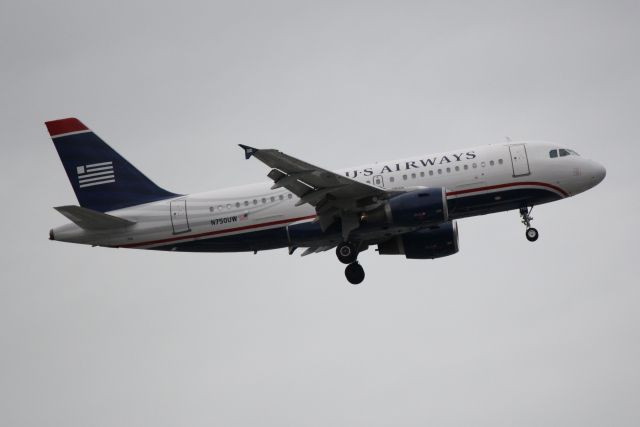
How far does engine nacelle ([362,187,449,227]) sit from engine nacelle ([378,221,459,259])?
431 centimetres

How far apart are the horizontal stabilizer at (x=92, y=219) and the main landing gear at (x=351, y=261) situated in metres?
9.53

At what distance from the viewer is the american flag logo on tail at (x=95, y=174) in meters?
46.7

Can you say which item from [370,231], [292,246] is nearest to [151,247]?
[292,246]

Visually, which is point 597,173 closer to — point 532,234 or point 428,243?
point 532,234

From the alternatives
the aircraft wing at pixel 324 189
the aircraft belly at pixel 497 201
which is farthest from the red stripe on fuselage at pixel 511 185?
the aircraft wing at pixel 324 189

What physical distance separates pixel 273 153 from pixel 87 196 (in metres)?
12.7

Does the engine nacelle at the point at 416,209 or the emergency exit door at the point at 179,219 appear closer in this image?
the engine nacelle at the point at 416,209

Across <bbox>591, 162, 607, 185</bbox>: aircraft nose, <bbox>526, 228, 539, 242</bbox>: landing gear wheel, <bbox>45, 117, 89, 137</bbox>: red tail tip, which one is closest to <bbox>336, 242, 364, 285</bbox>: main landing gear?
<bbox>526, 228, 539, 242</bbox>: landing gear wheel

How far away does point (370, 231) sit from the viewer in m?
43.0

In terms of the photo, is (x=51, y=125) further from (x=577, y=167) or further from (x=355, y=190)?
(x=577, y=167)

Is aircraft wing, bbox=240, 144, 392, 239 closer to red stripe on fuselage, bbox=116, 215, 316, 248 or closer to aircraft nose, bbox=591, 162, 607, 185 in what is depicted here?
red stripe on fuselage, bbox=116, 215, 316, 248

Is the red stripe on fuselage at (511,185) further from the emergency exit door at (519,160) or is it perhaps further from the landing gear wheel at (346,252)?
the landing gear wheel at (346,252)

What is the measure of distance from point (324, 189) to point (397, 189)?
3.23 metres

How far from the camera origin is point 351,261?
44.9 meters
